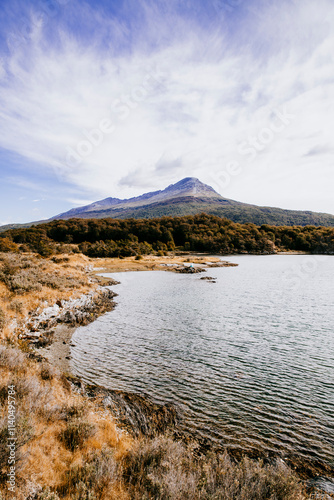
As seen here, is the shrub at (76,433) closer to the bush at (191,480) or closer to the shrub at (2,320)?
the bush at (191,480)

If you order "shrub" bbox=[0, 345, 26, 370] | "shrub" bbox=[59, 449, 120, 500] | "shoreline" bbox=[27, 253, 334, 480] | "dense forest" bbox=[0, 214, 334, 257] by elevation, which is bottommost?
"shoreline" bbox=[27, 253, 334, 480]

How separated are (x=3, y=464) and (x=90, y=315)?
19.7 metres

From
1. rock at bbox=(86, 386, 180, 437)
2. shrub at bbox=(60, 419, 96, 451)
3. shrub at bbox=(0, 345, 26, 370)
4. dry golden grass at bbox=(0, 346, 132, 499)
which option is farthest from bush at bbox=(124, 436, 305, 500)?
shrub at bbox=(0, 345, 26, 370)

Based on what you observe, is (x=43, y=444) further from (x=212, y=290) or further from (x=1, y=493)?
(x=212, y=290)

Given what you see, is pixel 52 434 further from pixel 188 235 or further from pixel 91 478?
pixel 188 235

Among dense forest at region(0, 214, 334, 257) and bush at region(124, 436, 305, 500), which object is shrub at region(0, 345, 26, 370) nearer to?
bush at region(124, 436, 305, 500)

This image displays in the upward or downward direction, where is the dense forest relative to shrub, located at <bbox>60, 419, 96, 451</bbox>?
upward

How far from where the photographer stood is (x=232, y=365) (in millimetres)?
14047

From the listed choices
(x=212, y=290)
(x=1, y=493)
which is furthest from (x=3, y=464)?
(x=212, y=290)

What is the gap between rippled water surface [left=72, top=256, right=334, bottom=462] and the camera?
30.1ft

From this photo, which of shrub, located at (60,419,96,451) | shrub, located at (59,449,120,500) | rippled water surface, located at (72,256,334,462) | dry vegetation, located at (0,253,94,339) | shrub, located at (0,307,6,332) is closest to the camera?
shrub, located at (59,449,120,500)

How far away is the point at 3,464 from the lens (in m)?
5.02

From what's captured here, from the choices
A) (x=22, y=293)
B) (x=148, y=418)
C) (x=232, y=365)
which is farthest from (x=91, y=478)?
(x=22, y=293)

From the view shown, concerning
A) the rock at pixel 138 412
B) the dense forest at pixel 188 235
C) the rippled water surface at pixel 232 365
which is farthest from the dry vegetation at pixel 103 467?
the dense forest at pixel 188 235
